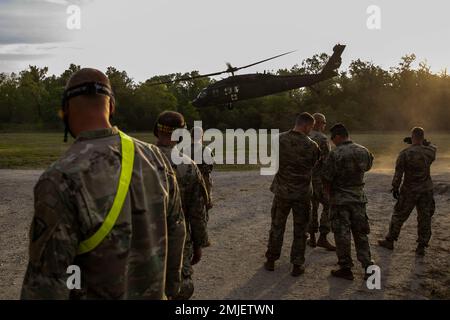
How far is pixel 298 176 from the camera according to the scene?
6.62m

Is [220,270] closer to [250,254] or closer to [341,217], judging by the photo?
[250,254]

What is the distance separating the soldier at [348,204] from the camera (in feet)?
21.4

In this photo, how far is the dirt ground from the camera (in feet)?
19.8

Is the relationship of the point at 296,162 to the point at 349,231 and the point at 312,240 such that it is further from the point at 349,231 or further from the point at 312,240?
the point at 312,240

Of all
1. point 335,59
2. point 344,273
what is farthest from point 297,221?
point 335,59

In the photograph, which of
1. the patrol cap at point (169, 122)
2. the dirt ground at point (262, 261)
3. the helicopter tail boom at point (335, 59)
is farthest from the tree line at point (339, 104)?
the patrol cap at point (169, 122)

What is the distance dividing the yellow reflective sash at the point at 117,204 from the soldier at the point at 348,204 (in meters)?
4.95

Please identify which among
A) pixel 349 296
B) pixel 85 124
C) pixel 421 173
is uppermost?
pixel 85 124

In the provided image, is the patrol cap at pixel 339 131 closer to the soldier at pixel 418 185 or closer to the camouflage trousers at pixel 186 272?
the soldier at pixel 418 185

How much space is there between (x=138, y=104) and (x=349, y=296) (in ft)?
182

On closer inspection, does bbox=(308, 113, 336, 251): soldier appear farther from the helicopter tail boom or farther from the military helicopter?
the helicopter tail boom

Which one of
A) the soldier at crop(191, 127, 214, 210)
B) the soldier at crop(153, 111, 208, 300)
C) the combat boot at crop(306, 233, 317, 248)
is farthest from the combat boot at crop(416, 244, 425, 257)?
the soldier at crop(153, 111, 208, 300)
